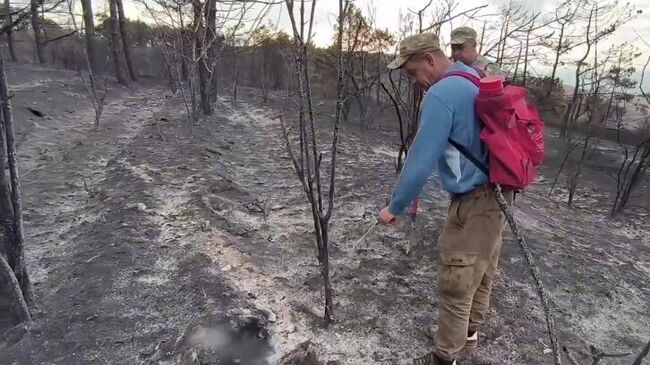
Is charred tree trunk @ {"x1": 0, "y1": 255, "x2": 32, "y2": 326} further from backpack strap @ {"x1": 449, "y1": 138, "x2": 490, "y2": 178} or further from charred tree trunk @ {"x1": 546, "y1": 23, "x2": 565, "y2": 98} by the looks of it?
charred tree trunk @ {"x1": 546, "y1": 23, "x2": 565, "y2": 98}

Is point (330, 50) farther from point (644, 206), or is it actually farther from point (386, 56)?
point (644, 206)

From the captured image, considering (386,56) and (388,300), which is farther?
(386,56)

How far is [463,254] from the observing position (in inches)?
82.9

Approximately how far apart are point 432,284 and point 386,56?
11.5 meters

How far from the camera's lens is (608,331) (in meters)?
3.13

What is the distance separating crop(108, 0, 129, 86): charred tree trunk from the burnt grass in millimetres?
11459

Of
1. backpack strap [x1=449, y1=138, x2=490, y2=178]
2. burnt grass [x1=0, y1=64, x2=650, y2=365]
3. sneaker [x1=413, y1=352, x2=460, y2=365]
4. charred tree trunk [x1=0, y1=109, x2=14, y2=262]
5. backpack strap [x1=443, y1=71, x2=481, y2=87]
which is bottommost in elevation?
burnt grass [x1=0, y1=64, x2=650, y2=365]

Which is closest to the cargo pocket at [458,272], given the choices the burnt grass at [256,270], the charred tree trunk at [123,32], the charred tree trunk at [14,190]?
the burnt grass at [256,270]

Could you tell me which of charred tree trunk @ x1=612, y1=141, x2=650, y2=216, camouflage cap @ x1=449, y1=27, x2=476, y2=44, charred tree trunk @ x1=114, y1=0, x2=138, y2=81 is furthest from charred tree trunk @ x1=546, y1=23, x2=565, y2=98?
charred tree trunk @ x1=114, y1=0, x2=138, y2=81

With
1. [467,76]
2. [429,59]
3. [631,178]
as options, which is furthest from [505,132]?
[631,178]

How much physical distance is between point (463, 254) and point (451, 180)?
1.21 feet

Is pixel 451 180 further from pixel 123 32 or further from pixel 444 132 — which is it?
pixel 123 32

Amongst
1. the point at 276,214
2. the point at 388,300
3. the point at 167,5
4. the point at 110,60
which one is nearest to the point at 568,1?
the point at 167,5

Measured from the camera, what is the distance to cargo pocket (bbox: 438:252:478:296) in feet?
6.92
